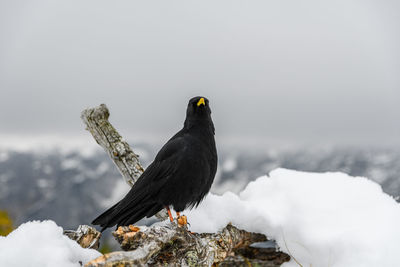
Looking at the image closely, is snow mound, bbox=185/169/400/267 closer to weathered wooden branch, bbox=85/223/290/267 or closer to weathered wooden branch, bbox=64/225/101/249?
weathered wooden branch, bbox=85/223/290/267

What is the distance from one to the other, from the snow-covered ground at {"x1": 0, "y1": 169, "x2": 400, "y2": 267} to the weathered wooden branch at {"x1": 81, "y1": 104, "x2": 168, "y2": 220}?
119 centimetres

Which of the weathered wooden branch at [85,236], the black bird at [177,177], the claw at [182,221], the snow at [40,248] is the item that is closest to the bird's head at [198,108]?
the black bird at [177,177]

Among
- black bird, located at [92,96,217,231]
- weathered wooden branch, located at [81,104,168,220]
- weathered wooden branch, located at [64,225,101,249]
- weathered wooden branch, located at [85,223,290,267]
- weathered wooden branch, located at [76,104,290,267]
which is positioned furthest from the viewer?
weathered wooden branch, located at [81,104,168,220]

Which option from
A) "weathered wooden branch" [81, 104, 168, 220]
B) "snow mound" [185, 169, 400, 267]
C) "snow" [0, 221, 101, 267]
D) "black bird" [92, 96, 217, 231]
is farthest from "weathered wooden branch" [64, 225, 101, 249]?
"weathered wooden branch" [81, 104, 168, 220]

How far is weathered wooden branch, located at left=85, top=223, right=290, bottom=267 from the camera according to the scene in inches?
104

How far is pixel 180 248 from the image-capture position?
3.47 m

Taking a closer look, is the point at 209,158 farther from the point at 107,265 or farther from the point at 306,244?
the point at 107,265

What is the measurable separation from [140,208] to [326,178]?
2.70m

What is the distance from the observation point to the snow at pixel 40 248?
2.94 metres

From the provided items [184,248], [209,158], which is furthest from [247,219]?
[184,248]

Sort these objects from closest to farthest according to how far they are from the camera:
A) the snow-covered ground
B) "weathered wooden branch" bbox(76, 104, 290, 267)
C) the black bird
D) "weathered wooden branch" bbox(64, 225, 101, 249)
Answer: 1. "weathered wooden branch" bbox(76, 104, 290, 267)
2. "weathered wooden branch" bbox(64, 225, 101, 249)
3. the snow-covered ground
4. the black bird

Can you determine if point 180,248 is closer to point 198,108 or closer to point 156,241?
point 156,241

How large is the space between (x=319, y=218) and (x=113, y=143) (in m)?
3.09

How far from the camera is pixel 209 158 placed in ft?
14.0
